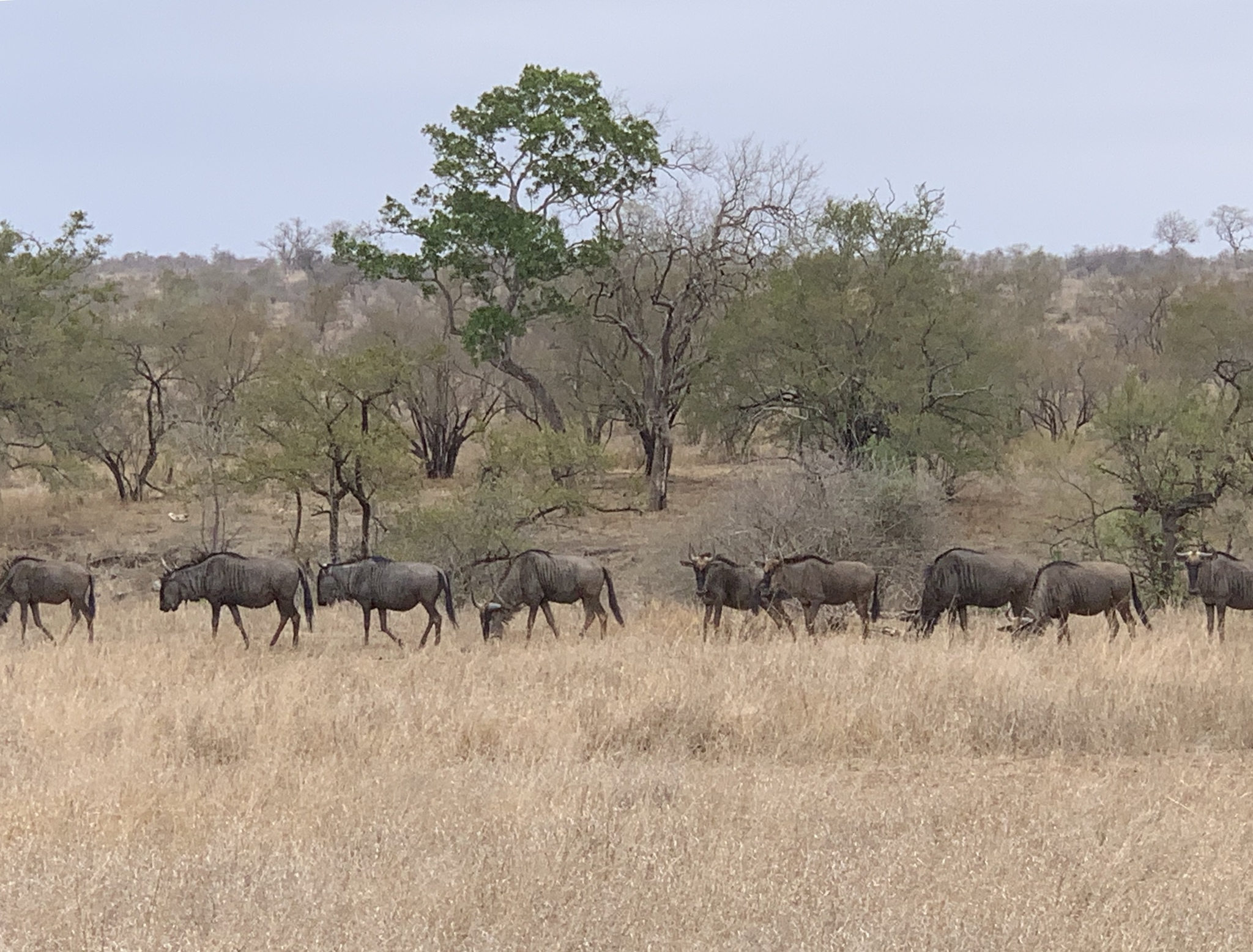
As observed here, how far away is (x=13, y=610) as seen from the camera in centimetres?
1948

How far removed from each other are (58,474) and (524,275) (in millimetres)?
10955

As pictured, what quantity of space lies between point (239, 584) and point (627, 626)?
4693mm

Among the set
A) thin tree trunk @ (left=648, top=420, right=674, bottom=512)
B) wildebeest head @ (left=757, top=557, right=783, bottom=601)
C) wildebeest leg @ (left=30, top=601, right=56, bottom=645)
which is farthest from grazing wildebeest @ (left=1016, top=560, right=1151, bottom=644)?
thin tree trunk @ (left=648, top=420, right=674, bottom=512)

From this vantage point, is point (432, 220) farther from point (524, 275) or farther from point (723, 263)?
point (723, 263)

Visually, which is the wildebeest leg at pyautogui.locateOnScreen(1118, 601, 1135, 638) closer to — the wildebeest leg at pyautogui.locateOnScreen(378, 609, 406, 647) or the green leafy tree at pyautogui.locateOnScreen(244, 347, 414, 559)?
the wildebeest leg at pyautogui.locateOnScreen(378, 609, 406, 647)

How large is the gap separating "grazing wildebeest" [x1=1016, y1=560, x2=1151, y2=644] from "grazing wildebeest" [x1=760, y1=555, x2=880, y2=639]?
1921mm

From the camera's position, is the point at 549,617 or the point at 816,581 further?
the point at 549,617

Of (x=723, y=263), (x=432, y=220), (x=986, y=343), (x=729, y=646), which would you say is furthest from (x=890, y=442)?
(x=729, y=646)

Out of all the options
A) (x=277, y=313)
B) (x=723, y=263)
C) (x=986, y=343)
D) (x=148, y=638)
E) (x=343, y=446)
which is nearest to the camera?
(x=148, y=638)

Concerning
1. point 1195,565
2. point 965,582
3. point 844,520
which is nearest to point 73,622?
point 965,582

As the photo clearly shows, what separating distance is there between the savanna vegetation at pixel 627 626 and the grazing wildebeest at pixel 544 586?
45 centimetres

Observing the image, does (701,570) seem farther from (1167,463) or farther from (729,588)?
(1167,463)

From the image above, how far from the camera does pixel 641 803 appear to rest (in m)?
7.04

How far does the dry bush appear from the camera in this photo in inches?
774
